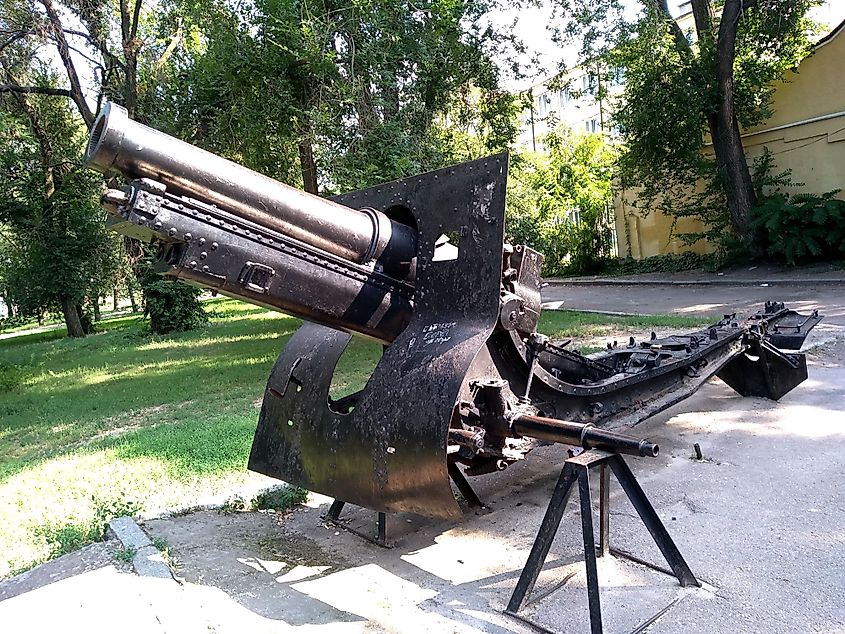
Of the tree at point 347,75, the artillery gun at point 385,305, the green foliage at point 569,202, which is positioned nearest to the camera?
the artillery gun at point 385,305

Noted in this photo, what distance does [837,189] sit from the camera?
1856cm

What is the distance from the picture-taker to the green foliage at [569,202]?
26609mm

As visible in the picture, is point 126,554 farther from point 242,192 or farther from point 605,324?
point 605,324

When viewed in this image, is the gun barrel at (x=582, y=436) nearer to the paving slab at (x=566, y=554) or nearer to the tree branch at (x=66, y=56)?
the paving slab at (x=566, y=554)

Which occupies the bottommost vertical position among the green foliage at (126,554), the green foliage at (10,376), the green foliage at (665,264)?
the green foliage at (126,554)

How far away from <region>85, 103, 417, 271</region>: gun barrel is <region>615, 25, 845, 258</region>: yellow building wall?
19047 mm

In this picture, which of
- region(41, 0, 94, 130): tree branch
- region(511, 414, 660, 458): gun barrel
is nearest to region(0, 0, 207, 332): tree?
region(41, 0, 94, 130): tree branch

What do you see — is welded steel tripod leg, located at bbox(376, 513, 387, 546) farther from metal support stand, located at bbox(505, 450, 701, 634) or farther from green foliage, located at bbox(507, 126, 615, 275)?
green foliage, located at bbox(507, 126, 615, 275)

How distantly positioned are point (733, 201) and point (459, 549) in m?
18.6

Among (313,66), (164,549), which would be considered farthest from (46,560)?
(313,66)

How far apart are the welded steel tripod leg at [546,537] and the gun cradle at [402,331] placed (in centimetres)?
20

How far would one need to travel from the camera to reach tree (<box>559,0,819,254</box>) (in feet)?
58.2

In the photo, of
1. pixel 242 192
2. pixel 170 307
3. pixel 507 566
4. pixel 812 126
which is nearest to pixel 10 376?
pixel 170 307

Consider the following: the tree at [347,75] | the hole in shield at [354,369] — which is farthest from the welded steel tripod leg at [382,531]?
the tree at [347,75]
